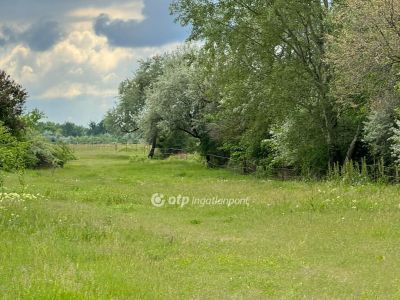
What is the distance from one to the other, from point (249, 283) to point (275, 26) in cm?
2143

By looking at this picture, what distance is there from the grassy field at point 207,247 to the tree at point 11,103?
55.8ft

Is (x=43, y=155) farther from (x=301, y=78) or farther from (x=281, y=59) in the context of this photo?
(x=301, y=78)

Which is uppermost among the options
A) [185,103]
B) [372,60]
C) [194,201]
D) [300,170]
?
[185,103]

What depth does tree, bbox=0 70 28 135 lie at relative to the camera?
123 ft

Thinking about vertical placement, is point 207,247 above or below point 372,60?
below

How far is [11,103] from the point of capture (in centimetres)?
3822

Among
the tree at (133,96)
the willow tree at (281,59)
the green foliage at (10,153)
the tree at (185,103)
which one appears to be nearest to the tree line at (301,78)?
the willow tree at (281,59)

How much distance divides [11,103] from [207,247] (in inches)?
1156

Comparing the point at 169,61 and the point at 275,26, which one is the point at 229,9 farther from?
the point at 169,61

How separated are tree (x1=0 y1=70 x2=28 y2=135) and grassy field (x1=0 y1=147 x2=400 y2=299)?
17.0 m

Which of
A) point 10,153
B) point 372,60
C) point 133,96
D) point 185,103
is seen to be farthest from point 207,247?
point 133,96

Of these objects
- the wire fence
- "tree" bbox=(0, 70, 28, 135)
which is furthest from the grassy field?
"tree" bbox=(0, 70, 28, 135)

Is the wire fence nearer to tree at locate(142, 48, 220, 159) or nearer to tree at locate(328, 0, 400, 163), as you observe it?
tree at locate(328, 0, 400, 163)

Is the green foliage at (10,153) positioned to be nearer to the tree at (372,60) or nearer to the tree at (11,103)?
the tree at (372,60)
